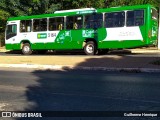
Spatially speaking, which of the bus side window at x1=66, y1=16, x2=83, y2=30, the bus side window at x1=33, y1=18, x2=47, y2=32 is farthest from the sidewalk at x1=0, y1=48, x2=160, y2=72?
the bus side window at x1=33, y1=18, x2=47, y2=32

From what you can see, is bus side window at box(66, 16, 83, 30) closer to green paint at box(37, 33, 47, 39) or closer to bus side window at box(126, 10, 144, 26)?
green paint at box(37, 33, 47, 39)

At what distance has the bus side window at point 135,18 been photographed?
81.2 ft

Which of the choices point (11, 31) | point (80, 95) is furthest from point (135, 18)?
point (80, 95)

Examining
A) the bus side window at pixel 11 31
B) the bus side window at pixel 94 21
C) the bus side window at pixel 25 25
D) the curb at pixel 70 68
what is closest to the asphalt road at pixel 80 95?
the curb at pixel 70 68

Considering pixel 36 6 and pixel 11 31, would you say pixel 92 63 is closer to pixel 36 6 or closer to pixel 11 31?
pixel 11 31

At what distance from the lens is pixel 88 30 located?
88.8 ft

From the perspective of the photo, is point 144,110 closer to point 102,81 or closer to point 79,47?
point 102,81

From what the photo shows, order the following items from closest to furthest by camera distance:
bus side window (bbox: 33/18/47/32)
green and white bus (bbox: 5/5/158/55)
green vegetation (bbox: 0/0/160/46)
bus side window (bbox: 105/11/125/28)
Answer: green and white bus (bbox: 5/5/158/55) < bus side window (bbox: 105/11/125/28) < bus side window (bbox: 33/18/47/32) < green vegetation (bbox: 0/0/160/46)

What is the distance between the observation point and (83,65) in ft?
67.6

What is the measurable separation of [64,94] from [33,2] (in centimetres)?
2776

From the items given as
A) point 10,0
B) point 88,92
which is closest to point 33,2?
point 10,0

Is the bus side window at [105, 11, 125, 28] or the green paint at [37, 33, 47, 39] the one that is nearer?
the bus side window at [105, 11, 125, 28]

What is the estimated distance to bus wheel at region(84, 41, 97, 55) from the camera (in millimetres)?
27031

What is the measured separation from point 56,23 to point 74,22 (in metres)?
1.55
